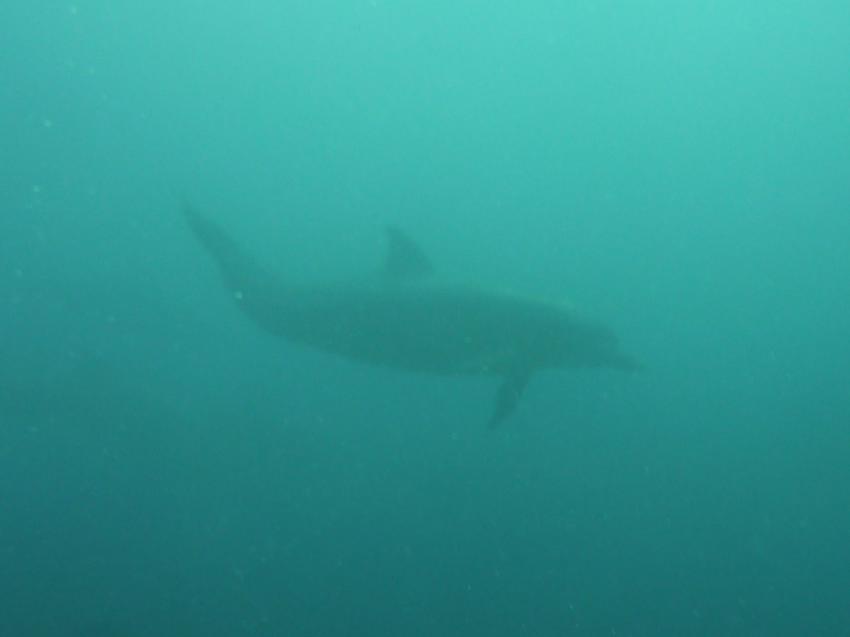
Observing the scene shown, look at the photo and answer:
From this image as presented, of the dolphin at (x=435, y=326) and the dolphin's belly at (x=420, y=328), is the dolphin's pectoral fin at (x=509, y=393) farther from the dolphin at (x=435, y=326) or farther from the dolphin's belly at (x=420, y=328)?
the dolphin's belly at (x=420, y=328)

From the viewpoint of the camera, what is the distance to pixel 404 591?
52.1ft

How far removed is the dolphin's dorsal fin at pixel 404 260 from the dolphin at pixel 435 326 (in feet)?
0.04

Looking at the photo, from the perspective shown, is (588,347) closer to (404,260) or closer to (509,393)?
A: (509,393)

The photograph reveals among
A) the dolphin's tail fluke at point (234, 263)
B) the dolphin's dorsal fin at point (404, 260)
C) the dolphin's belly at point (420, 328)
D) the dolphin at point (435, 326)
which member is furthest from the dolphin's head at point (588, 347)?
the dolphin's tail fluke at point (234, 263)

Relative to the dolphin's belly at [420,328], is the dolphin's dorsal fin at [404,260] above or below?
above

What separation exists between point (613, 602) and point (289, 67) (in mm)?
90069

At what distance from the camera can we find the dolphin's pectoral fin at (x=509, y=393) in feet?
33.6

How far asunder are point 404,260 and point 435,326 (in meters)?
0.97

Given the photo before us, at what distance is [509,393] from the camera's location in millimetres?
10430

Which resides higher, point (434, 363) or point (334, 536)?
point (434, 363)

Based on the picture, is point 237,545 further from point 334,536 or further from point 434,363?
point 434,363

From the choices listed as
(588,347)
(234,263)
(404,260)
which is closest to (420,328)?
(404,260)

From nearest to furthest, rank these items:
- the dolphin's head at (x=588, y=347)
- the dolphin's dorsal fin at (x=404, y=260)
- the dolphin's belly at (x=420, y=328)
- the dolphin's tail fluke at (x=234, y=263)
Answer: the dolphin's dorsal fin at (x=404, y=260) → the dolphin's belly at (x=420, y=328) → the dolphin's head at (x=588, y=347) → the dolphin's tail fluke at (x=234, y=263)

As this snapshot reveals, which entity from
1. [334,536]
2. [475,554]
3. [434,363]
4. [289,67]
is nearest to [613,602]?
[475,554]
